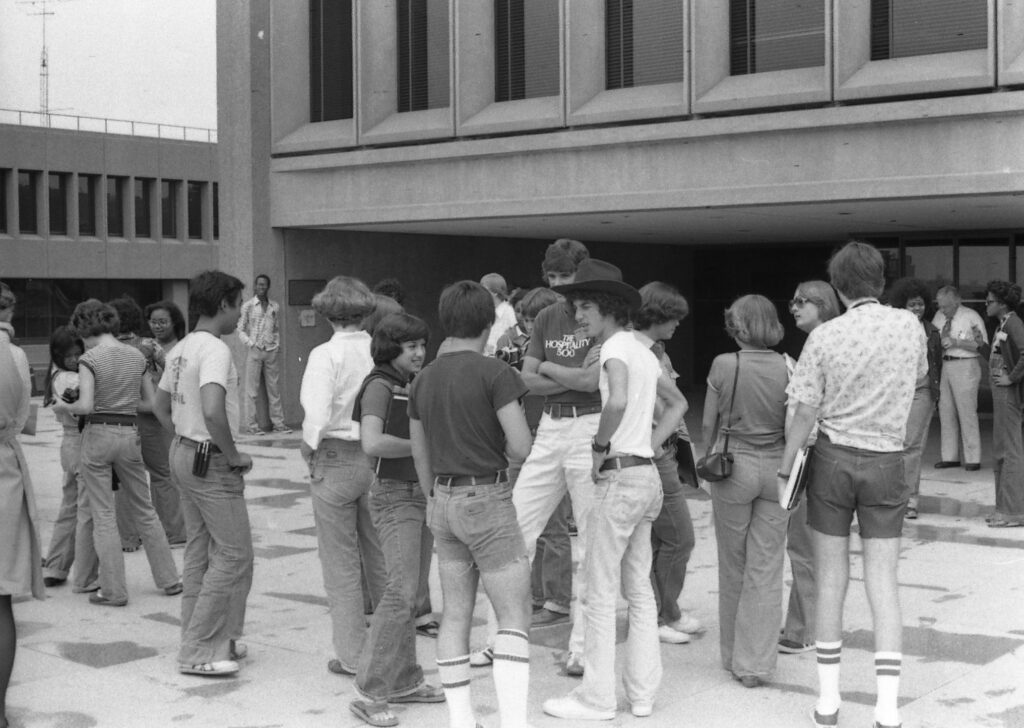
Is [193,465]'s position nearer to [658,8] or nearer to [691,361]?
[658,8]

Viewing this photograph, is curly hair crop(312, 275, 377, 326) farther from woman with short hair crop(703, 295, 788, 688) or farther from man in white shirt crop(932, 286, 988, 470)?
man in white shirt crop(932, 286, 988, 470)

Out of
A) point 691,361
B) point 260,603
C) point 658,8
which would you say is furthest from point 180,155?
point 260,603

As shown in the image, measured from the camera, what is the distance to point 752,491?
621cm

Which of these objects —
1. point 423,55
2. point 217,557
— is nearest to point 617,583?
point 217,557

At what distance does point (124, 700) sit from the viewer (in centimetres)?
618

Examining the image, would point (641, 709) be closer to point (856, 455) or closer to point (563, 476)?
point (563, 476)

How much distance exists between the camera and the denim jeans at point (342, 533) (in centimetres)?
641

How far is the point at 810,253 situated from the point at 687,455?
59.5ft

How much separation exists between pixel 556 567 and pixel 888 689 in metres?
2.48

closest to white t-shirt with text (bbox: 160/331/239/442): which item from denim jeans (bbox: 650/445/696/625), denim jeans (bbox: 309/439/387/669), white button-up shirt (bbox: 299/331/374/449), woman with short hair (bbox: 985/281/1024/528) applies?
white button-up shirt (bbox: 299/331/374/449)

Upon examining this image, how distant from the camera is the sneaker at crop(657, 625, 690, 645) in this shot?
702 centimetres

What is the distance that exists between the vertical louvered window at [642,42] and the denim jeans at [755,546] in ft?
29.3

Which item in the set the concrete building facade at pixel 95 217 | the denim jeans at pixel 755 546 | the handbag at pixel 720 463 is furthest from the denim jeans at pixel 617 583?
the concrete building facade at pixel 95 217

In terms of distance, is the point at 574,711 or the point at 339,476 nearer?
the point at 574,711
